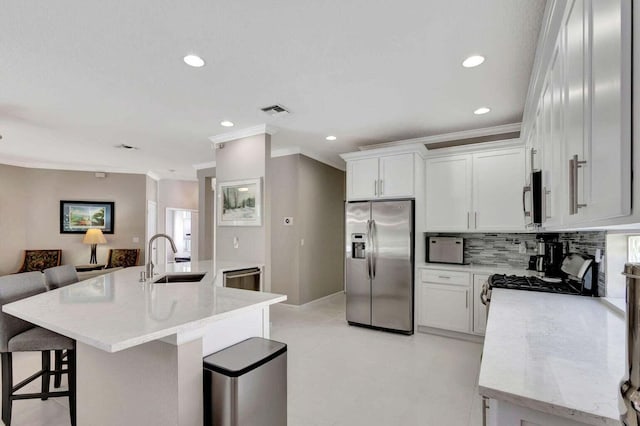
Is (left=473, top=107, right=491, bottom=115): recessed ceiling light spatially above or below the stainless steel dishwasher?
above

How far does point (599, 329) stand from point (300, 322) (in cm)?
349

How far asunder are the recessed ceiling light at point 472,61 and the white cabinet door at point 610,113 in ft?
4.63

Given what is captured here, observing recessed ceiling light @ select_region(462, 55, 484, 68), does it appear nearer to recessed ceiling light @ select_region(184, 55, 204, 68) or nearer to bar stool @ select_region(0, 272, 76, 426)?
recessed ceiling light @ select_region(184, 55, 204, 68)

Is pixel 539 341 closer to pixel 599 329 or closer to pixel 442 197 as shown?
Result: pixel 599 329

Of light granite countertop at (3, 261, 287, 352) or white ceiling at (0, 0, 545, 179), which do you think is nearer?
light granite countertop at (3, 261, 287, 352)

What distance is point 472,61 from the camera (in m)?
2.37

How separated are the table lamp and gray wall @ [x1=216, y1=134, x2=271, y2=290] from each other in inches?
145

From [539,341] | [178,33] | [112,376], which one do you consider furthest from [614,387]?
[178,33]

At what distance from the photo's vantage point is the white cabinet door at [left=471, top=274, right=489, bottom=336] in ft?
11.9

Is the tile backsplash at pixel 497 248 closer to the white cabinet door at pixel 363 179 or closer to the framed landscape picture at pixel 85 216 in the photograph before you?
the white cabinet door at pixel 363 179

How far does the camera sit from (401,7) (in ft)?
5.93

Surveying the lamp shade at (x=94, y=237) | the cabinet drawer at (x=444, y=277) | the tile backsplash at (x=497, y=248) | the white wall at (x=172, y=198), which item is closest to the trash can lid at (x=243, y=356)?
the cabinet drawer at (x=444, y=277)

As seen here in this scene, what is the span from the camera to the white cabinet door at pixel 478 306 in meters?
3.62

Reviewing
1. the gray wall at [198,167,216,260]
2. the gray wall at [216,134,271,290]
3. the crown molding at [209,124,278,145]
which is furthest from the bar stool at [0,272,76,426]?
the gray wall at [198,167,216,260]
